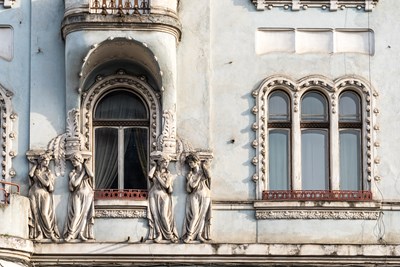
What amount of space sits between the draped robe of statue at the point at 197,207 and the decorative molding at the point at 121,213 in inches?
34.9

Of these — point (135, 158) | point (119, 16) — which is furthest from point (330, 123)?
point (119, 16)

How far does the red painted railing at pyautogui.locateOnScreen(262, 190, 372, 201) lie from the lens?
34.6 metres

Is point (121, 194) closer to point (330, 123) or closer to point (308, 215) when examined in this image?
point (308, 215)

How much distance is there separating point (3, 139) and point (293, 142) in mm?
5745

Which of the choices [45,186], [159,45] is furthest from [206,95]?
[45,186]

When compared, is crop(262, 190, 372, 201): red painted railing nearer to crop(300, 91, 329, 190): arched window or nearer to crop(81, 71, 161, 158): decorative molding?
crop(300, 91, 329, 190): arched window

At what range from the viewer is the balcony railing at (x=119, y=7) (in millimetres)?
34219

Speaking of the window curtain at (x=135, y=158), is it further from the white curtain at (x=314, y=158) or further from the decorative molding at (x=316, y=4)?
the decorative molding at (x=316, y=4)

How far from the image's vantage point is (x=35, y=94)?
114 ft

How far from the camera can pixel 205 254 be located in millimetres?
33906

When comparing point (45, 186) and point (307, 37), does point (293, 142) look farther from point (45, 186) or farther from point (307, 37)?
point (45, 186)

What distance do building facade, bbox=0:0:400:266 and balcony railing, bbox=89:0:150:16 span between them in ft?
0.13

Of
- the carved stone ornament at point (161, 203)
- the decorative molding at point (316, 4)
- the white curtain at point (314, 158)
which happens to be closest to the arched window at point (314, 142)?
the white curtain at point (314, 158)

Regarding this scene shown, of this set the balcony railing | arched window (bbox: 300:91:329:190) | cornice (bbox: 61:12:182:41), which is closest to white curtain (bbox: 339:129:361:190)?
arched window (bbox: 300:91:329:190)
